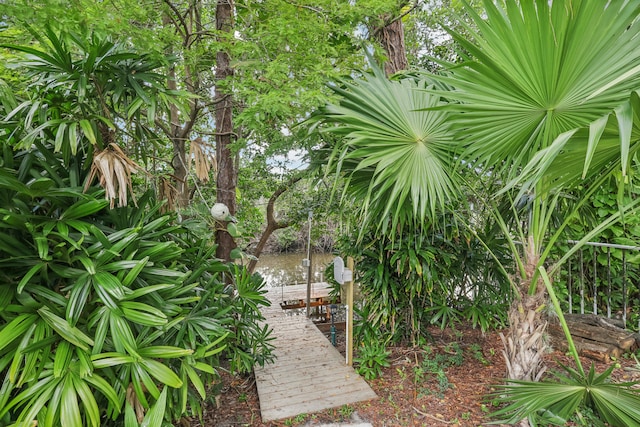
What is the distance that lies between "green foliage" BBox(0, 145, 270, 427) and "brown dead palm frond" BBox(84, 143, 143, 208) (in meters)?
0.07

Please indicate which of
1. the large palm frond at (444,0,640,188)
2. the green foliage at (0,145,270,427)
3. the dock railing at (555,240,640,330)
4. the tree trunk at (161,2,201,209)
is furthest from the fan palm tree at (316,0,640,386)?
the dock railing at (555,240,640,330)

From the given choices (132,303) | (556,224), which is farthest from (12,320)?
(556,224)

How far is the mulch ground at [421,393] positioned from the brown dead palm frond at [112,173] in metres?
1.78

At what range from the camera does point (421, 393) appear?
8.83 ft

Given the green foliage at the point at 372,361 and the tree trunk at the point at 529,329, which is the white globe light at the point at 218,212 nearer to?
the green foliage at the point at 372,361

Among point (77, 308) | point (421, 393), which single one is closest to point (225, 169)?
point (77, 308)

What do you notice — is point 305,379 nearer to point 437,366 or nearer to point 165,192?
point 437,366

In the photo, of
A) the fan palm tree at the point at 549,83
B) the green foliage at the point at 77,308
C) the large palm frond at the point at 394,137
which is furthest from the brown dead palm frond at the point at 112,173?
the fan palm tree at the point at 549,83

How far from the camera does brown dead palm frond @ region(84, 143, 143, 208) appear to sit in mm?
1557

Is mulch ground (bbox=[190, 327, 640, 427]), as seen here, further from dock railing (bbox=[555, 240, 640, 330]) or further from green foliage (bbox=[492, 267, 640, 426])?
dock railing (bbox=[555, 240, 640, 330])

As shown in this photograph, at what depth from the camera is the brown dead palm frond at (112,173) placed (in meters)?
1.56

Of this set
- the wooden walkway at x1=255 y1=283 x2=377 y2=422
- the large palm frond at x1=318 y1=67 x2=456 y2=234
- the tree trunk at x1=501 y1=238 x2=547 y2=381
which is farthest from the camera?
the wooden walkway at x1=255 y1=283 x2=377 y2=422

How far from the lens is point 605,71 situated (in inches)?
53.4

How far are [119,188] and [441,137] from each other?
195 centimetres
